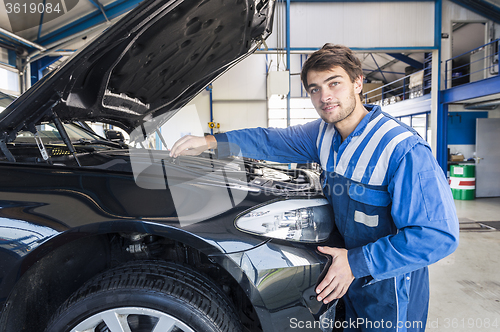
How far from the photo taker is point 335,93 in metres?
1.14

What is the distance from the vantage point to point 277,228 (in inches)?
38.9

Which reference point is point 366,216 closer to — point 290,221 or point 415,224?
point 415,224

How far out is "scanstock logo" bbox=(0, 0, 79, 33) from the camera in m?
4.93

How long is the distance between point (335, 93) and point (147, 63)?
87 centimetres

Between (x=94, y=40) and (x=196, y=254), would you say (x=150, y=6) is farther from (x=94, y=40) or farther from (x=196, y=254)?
(x=196, y=254)

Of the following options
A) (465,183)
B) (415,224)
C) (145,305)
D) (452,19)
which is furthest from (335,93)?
(452,19)

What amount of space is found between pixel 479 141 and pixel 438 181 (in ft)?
23.9

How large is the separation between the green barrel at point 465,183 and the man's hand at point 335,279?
6814 millimetres

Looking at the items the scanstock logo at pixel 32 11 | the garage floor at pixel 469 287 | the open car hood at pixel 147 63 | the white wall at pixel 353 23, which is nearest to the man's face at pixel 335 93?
the open car hood at pixel 147 63

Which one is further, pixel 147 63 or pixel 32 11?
pixel 32 11

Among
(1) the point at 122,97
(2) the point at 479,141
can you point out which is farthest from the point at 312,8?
(1) the point at 122,97

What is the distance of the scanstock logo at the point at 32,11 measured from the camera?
493cm

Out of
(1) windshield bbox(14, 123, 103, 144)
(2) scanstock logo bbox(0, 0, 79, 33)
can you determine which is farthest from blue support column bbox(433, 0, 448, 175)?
(2) scanstock logo bbox(0, 0, 79, 33)

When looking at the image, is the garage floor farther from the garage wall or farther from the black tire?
the garage wall
